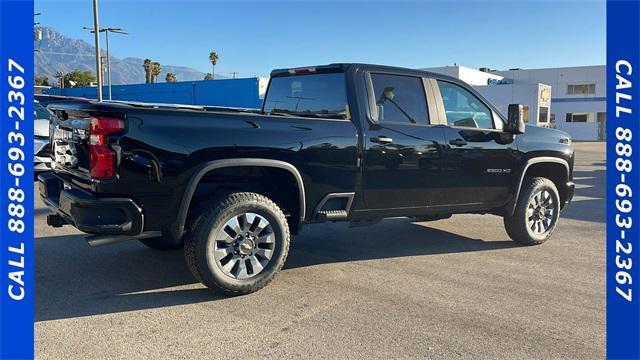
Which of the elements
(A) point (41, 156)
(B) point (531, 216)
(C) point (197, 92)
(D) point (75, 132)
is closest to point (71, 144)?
(D) point (75, 132)

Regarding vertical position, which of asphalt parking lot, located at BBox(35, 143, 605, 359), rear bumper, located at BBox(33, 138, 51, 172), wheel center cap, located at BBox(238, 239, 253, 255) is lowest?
asphalt parking lot, located at BBox(35, 143, 605, 359)

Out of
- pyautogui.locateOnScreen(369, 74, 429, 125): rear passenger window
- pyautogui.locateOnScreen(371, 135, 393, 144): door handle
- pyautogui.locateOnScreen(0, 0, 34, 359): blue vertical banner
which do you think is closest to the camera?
pyautogui.locateOnScreen(0, 0, 34, 359): blue vertical banner

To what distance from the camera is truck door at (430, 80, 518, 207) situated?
216 inches

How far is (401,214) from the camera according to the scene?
5246mm

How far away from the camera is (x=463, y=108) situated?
18.6ft

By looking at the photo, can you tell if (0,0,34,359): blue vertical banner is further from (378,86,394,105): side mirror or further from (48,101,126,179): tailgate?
(378,86,394,105): side mirror

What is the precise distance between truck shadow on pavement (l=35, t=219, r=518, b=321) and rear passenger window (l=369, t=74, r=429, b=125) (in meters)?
1.54

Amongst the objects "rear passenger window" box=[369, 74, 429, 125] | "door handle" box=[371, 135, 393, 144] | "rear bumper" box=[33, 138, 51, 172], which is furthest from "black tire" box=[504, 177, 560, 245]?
"rear bumper" box=[33, 138, 51, 172]

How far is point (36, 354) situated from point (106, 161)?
1.35m

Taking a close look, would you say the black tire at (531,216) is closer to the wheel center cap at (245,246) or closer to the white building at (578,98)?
the wheel center cap at (245,246)

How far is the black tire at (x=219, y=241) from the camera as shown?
412 centimetres

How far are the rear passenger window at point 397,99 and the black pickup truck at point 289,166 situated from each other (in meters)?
0.01

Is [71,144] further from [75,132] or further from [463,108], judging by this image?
[463,108]

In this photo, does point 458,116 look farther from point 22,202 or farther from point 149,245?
point 22,202
